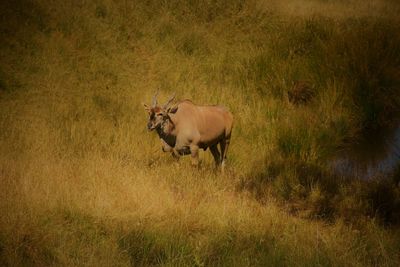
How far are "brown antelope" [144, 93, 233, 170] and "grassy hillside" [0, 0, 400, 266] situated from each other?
291mm

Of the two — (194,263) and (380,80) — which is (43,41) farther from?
(194,263)

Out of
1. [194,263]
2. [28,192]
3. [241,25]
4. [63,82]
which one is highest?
[241,25]

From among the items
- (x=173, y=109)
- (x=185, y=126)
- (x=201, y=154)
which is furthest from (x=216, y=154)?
(x=173, y=109)

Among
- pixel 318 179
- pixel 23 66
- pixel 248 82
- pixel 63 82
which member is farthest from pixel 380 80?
pixel 23 66

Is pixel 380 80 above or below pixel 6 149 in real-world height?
above

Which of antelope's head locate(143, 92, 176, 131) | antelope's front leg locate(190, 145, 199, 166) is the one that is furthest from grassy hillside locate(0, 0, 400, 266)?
antelope's head locate(143, 92, 176, 131)

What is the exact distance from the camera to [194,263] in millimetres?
5652

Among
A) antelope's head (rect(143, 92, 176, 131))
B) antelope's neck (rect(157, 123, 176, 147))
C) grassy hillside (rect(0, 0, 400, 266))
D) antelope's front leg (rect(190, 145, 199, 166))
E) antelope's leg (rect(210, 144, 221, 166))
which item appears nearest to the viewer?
grassy hillside (rect(0, 0, 400, 266))

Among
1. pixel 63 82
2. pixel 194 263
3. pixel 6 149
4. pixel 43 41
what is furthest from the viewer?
pixel 43 41

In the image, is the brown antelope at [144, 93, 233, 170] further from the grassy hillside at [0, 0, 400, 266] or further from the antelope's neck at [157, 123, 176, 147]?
the grassy hillside at [0, 0, 400, 266]

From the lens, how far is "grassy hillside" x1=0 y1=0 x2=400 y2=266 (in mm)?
5953

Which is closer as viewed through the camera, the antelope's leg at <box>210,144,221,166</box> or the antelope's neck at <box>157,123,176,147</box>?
the antelope's neck at <box>157,123,176,147</box>

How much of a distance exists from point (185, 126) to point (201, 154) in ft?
4.79

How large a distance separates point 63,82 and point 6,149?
12.1 ft
